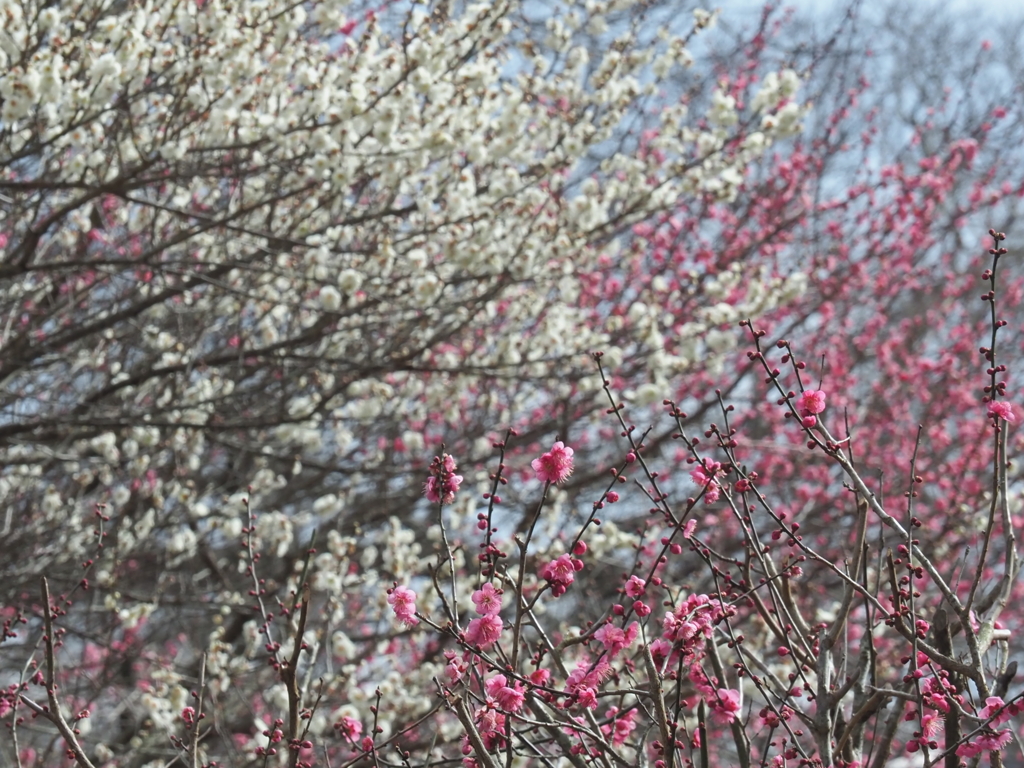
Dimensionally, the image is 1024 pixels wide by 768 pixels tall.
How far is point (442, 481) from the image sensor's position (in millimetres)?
2271

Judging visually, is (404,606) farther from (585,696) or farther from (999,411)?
(999,411)

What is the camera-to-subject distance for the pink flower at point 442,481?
2.28 meters

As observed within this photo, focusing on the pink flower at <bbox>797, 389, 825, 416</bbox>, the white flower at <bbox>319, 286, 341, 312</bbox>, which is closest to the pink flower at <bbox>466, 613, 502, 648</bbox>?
the pink flower at <bbox>797, 389, 825, 416</bbox>

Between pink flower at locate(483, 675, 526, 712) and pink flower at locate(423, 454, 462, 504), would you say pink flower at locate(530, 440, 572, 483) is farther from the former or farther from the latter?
pink flower at locate(483, 675, 526, 712)

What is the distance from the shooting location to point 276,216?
5.96 meters

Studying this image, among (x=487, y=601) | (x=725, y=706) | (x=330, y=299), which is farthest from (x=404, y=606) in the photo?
(x=330, y=299)

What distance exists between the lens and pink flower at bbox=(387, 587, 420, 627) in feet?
7.37

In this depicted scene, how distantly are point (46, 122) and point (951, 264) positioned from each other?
11647 millimetres

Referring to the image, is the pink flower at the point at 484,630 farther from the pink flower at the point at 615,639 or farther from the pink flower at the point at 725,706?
the pink flower at the point at 725,706

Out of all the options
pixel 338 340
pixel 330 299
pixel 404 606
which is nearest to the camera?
pixel 404 606

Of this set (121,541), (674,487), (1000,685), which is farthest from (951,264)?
(1000,685)

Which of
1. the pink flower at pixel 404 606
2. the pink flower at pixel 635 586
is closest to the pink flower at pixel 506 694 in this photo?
the pink flower at pixel 404 606

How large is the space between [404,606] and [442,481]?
293 mm

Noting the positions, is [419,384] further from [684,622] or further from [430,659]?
[684,622]
